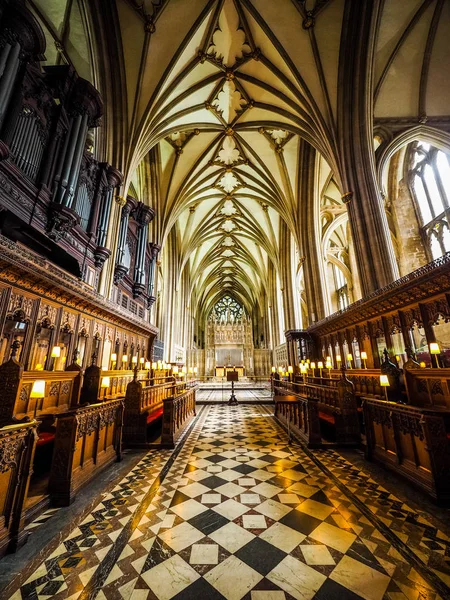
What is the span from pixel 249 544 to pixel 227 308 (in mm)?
35531

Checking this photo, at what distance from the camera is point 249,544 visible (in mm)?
1977

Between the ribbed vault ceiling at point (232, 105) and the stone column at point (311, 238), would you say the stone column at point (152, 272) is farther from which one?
the stone column at point (311, 238)

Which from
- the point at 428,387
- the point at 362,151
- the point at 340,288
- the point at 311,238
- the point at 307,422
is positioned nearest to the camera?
the point at 428,387

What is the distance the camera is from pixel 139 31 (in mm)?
8430

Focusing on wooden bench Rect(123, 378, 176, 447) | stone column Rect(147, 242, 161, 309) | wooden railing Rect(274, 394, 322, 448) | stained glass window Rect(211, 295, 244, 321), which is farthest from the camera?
stained glass window Rect(211, 295, 244, 321)

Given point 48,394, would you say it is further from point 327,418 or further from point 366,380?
point 366,380

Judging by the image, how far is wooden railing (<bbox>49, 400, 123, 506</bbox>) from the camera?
2.67 meters

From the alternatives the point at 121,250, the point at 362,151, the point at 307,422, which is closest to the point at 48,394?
the point at 307,422

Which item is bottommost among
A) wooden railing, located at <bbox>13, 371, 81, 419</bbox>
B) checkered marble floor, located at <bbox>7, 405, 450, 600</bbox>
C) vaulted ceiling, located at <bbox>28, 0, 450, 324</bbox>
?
checkered marble floor, located at <bbox>7, 405, 450, 600</bbox>

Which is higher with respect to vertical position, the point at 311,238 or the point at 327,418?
the point at 311,238

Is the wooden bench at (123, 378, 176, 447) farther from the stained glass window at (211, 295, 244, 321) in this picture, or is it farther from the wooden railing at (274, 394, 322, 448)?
the stained glass window at (211, 295, 244, 321)

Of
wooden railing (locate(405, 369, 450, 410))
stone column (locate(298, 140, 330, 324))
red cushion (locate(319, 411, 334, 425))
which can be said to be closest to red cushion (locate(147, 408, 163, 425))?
red cushion (locate(319, 411, 334, 425))

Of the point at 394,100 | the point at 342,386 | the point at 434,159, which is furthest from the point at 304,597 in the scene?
the point at 434,159

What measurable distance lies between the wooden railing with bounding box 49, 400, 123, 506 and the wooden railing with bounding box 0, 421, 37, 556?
0.54m
